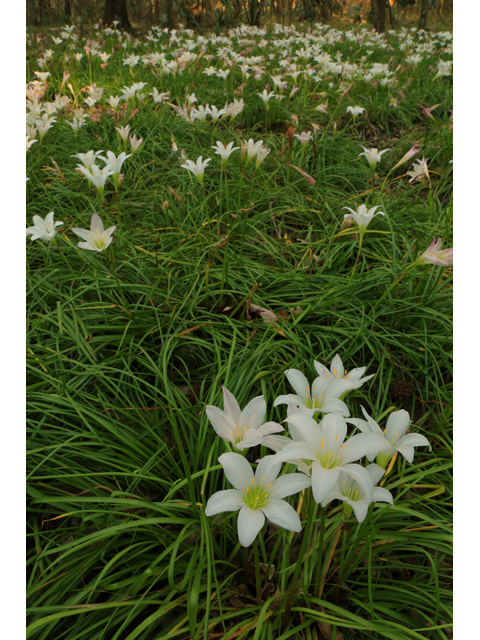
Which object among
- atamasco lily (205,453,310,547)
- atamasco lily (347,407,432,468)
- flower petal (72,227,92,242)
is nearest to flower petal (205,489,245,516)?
atamasco lily (205,453,310,547)

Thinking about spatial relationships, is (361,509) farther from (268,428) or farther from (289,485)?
(268,428)

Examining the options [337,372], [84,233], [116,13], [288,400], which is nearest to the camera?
[288,400]

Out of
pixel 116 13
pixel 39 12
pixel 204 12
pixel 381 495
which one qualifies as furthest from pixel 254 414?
pixel 39 12

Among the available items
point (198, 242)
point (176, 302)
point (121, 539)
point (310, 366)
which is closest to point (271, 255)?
point (198, 242)

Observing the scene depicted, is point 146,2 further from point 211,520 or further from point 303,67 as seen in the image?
point 211,520

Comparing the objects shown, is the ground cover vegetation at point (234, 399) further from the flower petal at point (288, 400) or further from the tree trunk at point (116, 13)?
the tree trunk at point (116, 13)

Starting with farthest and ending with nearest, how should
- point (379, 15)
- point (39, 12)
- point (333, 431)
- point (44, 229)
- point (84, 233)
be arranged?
point (39, 12), point (379, 15), point (44, 229), point (84, 233), point (333, 431)
